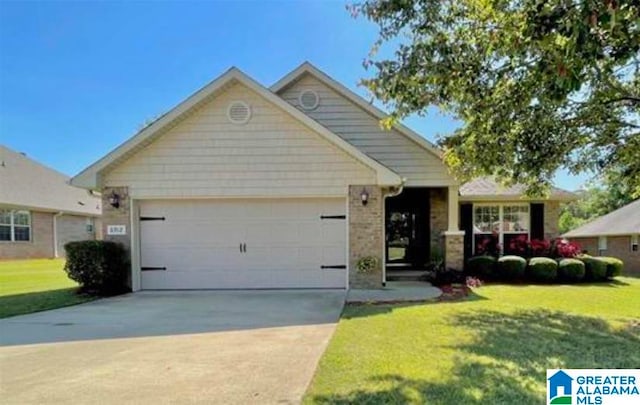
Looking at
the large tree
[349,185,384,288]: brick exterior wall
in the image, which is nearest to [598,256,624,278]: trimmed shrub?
the large tree

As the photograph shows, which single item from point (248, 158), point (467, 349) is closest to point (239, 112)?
point (248, 158)

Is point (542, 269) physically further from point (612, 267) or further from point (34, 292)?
point (34, 292)

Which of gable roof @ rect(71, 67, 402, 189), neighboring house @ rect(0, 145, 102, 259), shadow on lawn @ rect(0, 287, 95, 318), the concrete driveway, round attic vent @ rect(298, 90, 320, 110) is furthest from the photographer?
neighboring house @ rect(0, 145, 102, 259)

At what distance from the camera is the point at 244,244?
12.3 m

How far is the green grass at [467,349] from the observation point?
4.43m

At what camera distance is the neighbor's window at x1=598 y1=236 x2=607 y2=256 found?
28016 mm

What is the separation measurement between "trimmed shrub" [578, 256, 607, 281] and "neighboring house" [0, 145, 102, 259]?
19.9 metres

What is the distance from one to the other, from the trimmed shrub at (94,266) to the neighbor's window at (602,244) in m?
27.3

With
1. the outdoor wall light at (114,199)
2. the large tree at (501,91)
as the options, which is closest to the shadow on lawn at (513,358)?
the large tree at (501,91)

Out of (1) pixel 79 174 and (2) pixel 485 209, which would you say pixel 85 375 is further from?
(2) pixel 485 209

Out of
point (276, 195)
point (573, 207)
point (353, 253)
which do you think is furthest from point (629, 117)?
point (573, 207)

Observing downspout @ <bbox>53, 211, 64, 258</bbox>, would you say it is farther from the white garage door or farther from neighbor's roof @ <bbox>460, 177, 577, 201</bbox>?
neighbor's roof @ <bbox>460, 177, 577, 201</bbox>

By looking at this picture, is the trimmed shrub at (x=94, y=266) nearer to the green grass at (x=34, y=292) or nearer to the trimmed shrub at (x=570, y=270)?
the green grass at (x=34, y=292)

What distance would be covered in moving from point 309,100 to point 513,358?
10.7 meters
